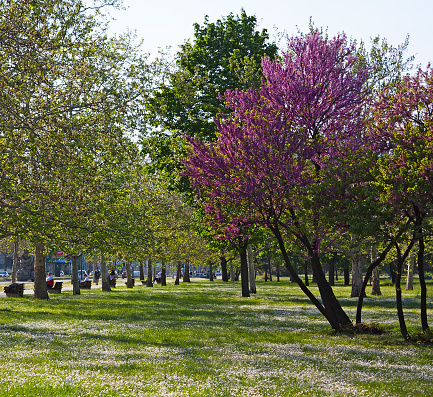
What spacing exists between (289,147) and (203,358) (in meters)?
8.35

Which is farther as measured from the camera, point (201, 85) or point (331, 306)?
point (201, 85)

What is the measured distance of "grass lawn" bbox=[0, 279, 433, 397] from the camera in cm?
1055

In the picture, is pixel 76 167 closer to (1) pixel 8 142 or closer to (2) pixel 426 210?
(1) pixel 8 142

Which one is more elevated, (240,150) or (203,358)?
(240,150)

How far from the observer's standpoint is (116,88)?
22.3 meters

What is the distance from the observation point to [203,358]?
46.3 feet

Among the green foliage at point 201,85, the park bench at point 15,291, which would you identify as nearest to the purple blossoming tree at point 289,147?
the green foliage at point 201,85

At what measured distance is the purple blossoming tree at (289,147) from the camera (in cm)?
1902

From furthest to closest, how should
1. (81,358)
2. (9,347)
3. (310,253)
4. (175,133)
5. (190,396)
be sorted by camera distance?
(175,133) < (310,253) < (9,347) < (81,358) < (190,396)

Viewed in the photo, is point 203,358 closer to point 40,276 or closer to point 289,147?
point 289,147

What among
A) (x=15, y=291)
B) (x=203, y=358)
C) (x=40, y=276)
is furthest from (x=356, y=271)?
(x=203, y=358)

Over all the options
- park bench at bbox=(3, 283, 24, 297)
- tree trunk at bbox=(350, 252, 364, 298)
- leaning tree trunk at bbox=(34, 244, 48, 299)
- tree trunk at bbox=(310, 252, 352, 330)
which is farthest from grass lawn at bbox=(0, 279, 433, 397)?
park bench at bbox=(3, 283, 24, 297)

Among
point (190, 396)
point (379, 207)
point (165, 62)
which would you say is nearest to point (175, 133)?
point (165, 62)

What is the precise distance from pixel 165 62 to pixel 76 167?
9.95 meters
